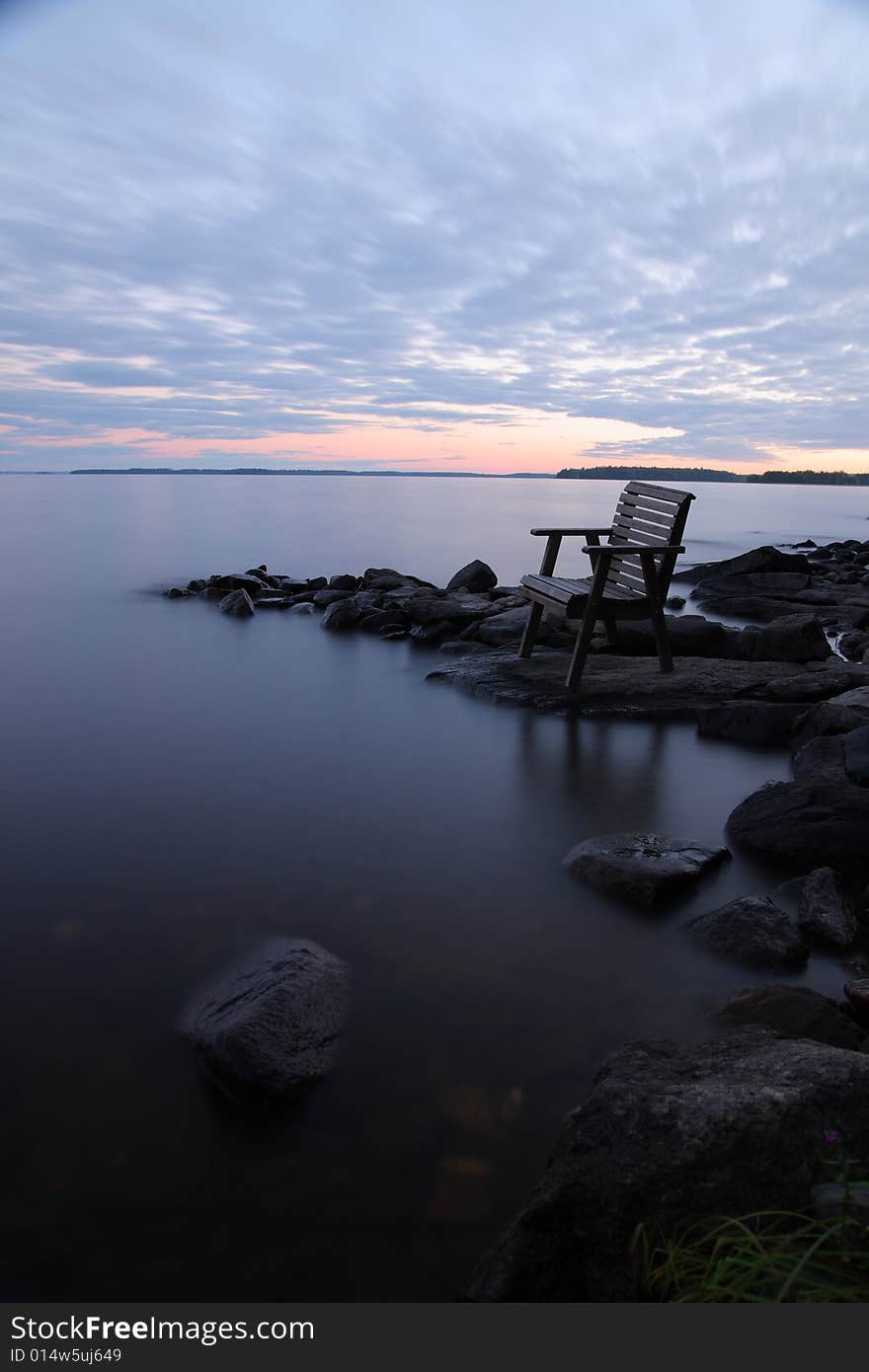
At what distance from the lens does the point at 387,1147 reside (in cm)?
256

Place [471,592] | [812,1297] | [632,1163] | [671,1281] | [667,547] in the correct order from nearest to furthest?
[812,1297] < [671,1281] < [632,1163] < [667,547] < [471,592]

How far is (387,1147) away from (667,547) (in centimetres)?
599

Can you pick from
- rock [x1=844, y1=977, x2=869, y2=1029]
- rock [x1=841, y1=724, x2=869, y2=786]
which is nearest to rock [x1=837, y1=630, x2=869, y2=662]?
rock [x1=841, y1=724, x2=869, y2=786]

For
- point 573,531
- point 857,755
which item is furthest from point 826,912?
point 573,531

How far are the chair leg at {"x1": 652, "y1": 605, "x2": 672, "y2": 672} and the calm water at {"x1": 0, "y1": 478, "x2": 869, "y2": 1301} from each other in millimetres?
1160

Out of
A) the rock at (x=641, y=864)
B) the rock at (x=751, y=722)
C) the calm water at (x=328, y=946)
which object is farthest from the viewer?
the rock at (x=751, y=722)

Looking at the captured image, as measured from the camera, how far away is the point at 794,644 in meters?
8.58

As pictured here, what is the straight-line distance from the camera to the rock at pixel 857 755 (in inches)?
192

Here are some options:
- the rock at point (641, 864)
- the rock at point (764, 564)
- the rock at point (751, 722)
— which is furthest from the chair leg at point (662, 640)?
the rock at point (764, 564)

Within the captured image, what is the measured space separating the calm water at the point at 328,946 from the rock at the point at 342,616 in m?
3.48

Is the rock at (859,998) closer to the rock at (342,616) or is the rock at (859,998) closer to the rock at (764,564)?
the rock at (342,616)

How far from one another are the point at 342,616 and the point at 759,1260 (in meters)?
10.9
